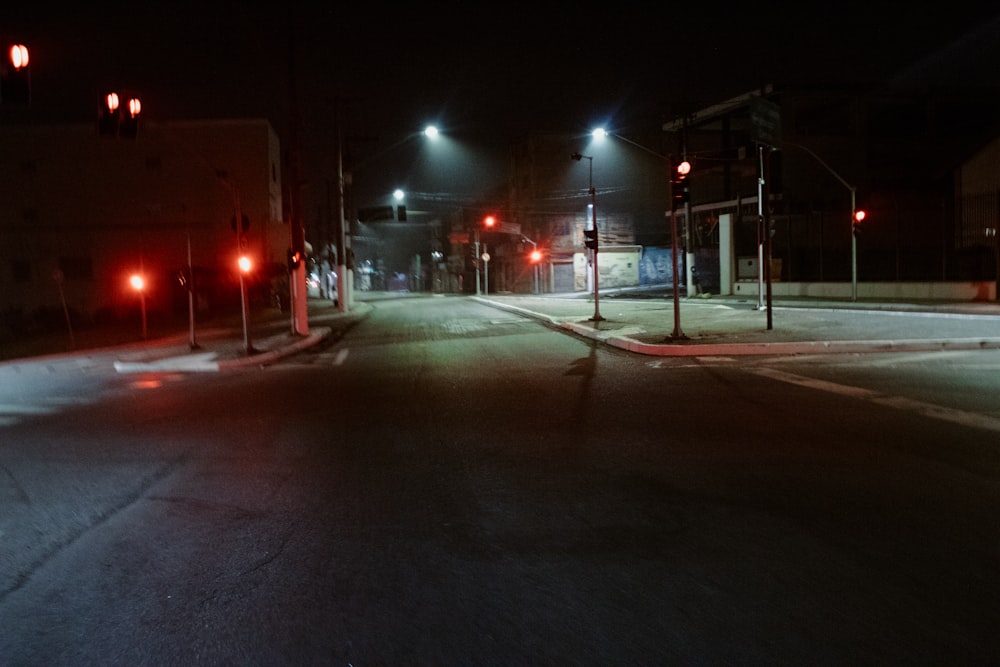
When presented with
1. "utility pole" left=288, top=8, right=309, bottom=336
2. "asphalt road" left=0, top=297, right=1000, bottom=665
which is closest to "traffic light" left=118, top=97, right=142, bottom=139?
"asphalt road" left=0, top=297, right=1000, bottom=665

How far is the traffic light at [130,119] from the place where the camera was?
1409 centimetres

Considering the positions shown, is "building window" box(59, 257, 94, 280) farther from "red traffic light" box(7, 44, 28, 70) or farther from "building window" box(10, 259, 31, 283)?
"red traffic light" box(7, 44, 28, 70)

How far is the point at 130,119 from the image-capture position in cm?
1420

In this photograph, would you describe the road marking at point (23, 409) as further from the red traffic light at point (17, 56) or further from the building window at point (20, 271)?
the building window at point (20, 271)

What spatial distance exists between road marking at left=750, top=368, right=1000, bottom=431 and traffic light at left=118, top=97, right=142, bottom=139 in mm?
11219

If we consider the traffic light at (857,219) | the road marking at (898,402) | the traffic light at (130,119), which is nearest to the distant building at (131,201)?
the traffic light at (857,219)

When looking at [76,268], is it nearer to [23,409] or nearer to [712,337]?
[23,409]

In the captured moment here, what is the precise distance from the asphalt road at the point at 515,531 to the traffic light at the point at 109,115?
5.09 meters

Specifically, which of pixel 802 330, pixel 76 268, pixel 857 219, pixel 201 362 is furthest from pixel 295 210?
pixel 76 268

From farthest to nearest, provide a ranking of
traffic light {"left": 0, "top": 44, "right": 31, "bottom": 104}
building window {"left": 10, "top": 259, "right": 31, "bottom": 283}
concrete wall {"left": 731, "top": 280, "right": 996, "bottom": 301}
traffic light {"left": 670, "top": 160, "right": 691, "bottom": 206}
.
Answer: building window {"left": 10, "top": 259, "right": 31, "bottom": 283}, concrete wall {"left": 731, "top": 280, "right": 996, "bottom": 301}, traffic light {"left": 670, "top": 160, "right": 691, "bottom": 206}, traffic light {"left": 0, "top": 44, "right": 31, "bottom": 104}

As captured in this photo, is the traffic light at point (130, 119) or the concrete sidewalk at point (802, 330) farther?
the concrete sidewalk at point (802, 330)

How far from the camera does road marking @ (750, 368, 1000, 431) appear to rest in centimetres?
899

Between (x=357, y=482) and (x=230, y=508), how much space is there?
109 centimetres

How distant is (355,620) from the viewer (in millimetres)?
4184
